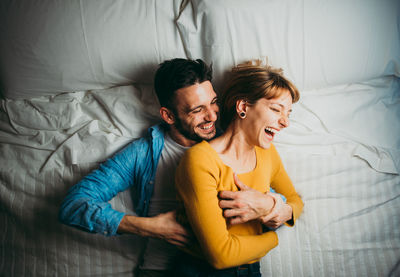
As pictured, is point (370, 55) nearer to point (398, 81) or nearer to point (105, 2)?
point (398, 81)

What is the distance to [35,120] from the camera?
1282 millimetres

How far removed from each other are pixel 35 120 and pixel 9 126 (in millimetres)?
144

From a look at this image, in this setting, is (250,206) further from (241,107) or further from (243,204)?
(241,107)

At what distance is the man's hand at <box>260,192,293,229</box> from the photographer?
89cm

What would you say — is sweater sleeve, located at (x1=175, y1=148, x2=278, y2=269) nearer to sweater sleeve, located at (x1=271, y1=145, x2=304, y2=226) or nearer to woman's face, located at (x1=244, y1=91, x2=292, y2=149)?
woman's face, located at (x1=244, y1=91, x2=292, y2=149)

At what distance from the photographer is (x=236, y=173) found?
90 cm

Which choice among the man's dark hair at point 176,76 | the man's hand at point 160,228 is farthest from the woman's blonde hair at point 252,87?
the man's hand at point 160,228

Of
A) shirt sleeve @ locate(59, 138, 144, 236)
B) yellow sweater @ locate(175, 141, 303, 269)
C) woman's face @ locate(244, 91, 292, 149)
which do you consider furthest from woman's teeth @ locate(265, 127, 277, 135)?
shirt sleeve @ locate(59, 138, 144, 236)

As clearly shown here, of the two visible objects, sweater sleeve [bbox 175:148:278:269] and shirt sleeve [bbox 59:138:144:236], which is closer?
sweater sleeve [bbox 175:148:278:269]

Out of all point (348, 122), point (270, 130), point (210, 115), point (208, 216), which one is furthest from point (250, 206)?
point (348, 122)

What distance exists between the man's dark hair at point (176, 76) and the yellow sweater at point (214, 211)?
0.88 ft

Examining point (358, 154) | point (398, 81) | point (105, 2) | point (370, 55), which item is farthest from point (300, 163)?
point (105, 2)

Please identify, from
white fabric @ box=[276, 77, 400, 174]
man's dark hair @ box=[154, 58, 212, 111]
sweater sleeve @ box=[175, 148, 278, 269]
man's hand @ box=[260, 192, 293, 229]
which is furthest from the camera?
white fabric @ box=[276, 77, 400, 174]

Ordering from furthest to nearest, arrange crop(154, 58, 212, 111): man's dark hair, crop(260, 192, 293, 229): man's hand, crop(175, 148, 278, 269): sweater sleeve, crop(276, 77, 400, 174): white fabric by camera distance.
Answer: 1. crop(276, 77, 400, 174): white fabric
2. crop(154, 58, 212, 111): man's dark hair
3. crop(260, 192, 293, 229): man's hand
4. crop(175, 148, 278, 269): sweater sleeve
